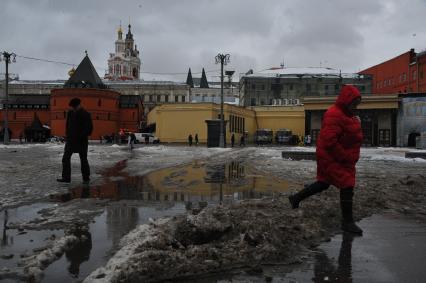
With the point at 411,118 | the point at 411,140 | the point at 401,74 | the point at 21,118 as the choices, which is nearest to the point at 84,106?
the point at 21,118

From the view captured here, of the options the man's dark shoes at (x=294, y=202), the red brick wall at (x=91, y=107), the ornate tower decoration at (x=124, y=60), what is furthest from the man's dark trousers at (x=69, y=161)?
the ornate tower decoration at (x=124, y=60)

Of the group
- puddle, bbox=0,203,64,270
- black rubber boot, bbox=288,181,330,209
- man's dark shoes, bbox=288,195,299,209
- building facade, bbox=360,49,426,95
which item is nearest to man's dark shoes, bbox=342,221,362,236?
black rubber boot, bbox=288,181,330,209

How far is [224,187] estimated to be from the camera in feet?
30.5

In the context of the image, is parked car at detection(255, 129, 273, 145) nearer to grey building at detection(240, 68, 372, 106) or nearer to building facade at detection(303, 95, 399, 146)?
building facade at detection(303, 95, 399, 146)

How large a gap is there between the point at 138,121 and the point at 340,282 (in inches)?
3075

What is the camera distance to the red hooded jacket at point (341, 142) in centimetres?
546

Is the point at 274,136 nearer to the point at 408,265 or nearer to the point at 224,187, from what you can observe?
the point at 224,187

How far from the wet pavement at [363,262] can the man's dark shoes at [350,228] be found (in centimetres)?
9

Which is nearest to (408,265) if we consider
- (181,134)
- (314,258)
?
(314,258)

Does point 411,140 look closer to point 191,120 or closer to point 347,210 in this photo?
point 191,120

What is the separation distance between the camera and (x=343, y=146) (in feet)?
18.1

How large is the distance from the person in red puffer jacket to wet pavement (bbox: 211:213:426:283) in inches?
19.3

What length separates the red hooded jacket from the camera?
546 cm

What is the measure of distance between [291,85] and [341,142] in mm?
82195
